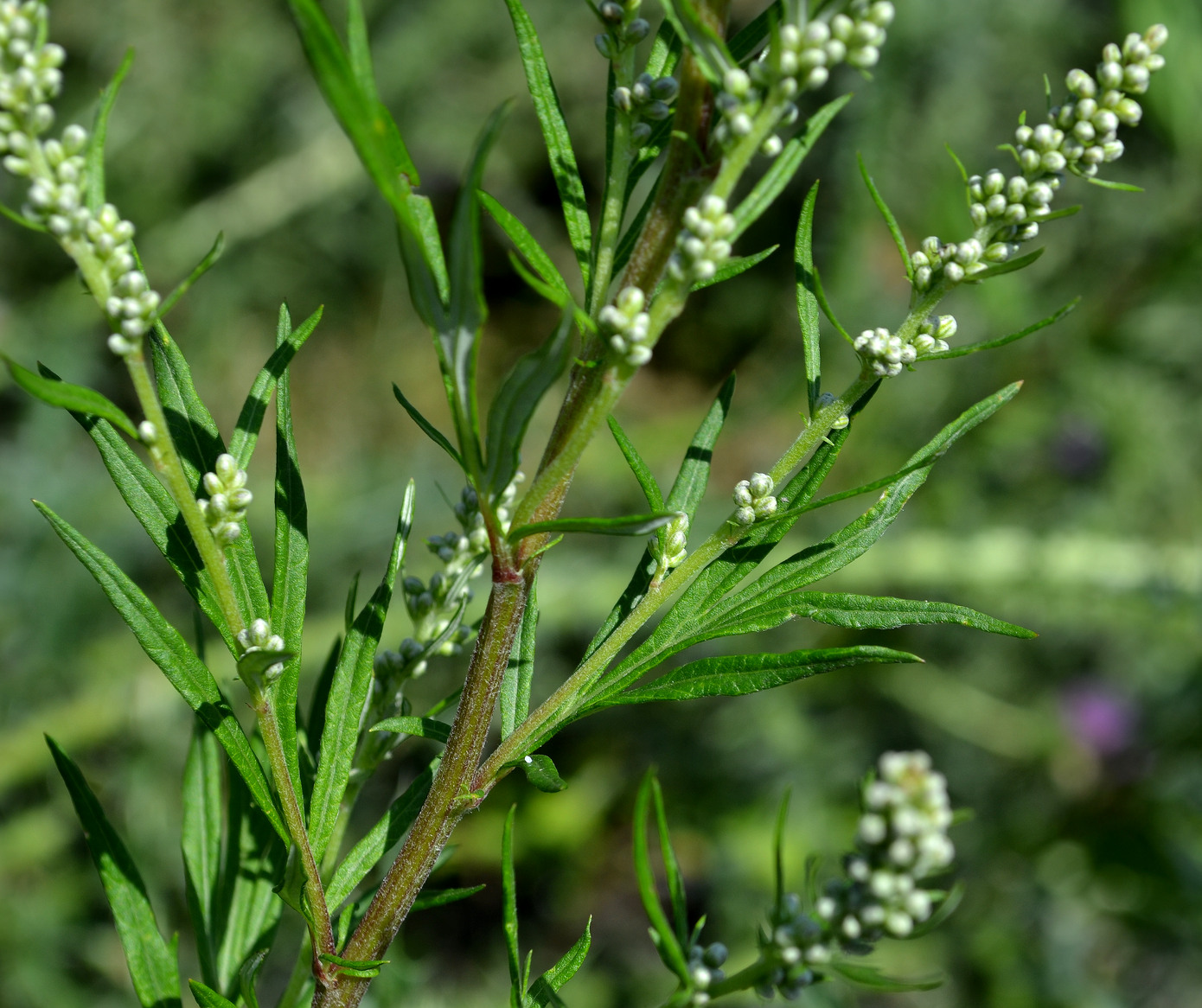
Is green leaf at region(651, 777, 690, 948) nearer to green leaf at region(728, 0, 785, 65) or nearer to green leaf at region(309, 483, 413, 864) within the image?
green leaf at region(309, 483, 413, 864)

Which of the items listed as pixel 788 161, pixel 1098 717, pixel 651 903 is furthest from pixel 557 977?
pixel 1098 717

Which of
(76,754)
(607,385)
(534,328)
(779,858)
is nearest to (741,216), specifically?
(607,385)

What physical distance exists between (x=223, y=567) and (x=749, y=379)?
292 centimetres

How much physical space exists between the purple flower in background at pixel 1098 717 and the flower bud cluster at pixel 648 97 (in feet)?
8.19

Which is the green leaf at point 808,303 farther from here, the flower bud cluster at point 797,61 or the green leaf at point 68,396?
the green leaf at point 68,396

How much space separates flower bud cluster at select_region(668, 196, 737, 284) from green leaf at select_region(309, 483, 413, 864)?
246mm

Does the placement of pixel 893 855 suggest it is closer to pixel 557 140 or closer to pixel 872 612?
pixel 872 612

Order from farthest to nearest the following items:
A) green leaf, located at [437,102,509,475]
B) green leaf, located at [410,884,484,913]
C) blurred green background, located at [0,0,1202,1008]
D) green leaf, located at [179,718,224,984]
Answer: blurred green background, located at [0,0,1202,1008] → green leaf, located at [179,718,224,984] → green leaf, located at [410,884,484,913] → green leaf, located at [437,102,509,475]

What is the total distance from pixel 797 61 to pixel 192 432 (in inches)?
14.8

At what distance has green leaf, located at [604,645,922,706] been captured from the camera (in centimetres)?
48

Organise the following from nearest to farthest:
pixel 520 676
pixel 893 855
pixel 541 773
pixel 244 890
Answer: pixel 893 855 < pixel 541 773 < pixel 520 676 < pixel 244 890

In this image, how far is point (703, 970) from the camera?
0.47 m

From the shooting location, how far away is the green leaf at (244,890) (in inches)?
28.0

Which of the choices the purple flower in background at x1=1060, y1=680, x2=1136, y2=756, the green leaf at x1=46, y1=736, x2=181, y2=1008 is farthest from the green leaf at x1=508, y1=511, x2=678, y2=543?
the purple flower in background at x1=1060, y1=680, x2=1136, y2=756
